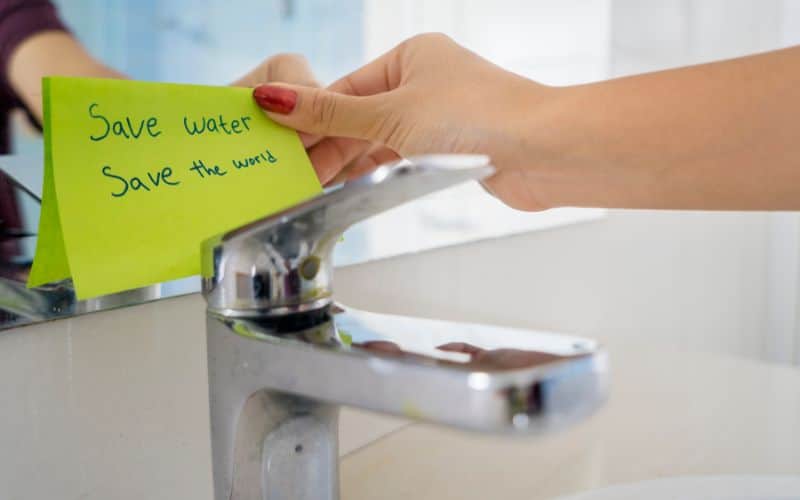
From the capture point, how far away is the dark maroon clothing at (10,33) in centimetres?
33

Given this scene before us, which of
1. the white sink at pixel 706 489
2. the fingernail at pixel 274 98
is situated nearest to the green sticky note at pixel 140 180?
the fingernail at pixel 274 98

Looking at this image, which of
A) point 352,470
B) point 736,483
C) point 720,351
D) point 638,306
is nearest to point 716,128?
point 736,483

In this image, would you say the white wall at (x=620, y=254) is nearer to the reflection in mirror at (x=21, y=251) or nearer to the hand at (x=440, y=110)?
the hand at (x=440, y=110)

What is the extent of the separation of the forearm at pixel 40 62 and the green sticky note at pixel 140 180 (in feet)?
0.11

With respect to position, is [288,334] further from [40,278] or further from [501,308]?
[501,308]

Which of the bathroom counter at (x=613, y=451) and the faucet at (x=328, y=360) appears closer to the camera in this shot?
the faucet at (x=328, y=360)

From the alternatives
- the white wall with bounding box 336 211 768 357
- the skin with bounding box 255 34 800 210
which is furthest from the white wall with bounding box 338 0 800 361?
the skin with bounding box 255 34 800 210

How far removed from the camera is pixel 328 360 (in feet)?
0.79

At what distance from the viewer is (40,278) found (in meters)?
0.32

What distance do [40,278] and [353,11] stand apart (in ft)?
0.95

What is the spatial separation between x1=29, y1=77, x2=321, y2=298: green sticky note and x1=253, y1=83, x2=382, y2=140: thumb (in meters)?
0.02

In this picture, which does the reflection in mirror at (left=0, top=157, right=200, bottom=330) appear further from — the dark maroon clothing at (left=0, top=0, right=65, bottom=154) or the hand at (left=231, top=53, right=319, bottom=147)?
the hand at (left=231, top=53, right=319, bottom=147)

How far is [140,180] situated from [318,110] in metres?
0.11

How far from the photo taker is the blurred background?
41 centimetres
